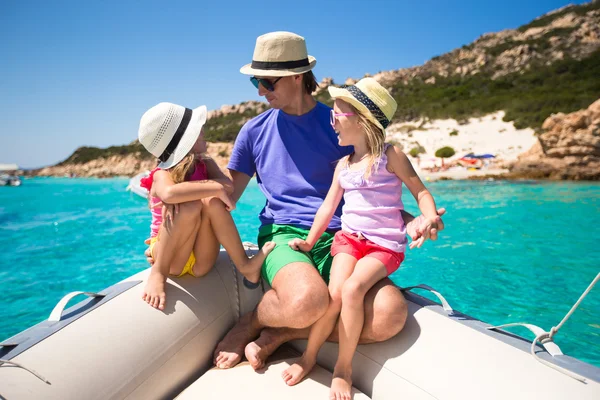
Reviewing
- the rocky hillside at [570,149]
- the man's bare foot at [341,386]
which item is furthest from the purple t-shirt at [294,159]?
the rocky hillside at [570,149]

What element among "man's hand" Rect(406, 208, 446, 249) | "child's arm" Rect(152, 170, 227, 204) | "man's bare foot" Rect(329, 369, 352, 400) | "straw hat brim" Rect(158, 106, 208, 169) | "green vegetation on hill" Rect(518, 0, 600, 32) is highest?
"green vegetation on hill" Rect(518, 0, 600, 32)

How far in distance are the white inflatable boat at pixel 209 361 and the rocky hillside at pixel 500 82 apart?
17054mm

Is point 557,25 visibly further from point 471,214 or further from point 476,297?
point 476,297

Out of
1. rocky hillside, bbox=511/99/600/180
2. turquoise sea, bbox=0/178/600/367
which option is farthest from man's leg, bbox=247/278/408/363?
rocky hillside, bbox=511/99/600/180

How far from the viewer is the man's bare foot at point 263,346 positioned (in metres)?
1.97

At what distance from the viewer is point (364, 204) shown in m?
2.13

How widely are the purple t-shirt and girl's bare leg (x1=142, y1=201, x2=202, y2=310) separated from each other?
0.60m

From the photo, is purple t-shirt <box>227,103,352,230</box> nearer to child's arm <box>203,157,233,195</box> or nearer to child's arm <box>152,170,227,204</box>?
child's arm <box>203,157,233,195</box>

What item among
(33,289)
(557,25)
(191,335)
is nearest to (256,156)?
(191,335)

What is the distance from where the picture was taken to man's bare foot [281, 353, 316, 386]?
5.99 ft

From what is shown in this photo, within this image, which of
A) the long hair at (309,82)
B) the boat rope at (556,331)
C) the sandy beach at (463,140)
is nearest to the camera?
the boat rope at (556,331)

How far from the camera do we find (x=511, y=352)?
5.32 feet

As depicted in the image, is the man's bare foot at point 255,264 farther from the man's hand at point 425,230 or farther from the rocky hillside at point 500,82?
the rocky hillside at point 500,82

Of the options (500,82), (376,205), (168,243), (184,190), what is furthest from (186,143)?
(500,82)
